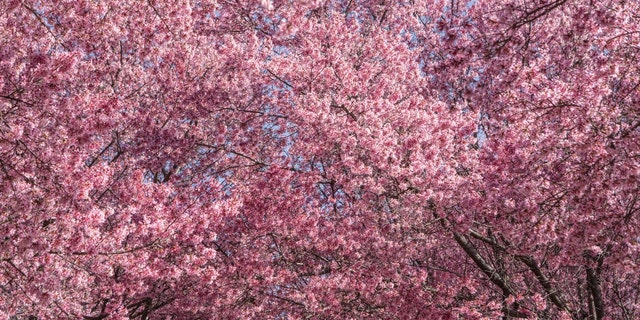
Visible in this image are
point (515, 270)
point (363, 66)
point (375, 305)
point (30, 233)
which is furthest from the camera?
point (363, 66)

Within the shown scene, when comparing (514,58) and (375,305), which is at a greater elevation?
(514,58)

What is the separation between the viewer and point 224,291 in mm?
9750

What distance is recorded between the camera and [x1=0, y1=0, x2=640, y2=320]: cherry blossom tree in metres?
6.59

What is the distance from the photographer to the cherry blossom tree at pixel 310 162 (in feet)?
21.6

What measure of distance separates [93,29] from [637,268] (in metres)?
9.37

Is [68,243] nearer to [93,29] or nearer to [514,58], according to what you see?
[93,29]

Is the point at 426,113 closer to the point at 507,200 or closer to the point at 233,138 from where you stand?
the point at 507,200

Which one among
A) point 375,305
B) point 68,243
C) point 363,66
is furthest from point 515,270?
point 68,243

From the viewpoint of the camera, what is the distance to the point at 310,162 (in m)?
12.4

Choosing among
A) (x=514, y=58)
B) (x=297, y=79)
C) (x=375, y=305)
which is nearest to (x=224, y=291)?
(x=375, y=305)

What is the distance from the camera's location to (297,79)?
450 inches

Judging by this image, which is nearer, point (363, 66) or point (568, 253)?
point (568, 253)

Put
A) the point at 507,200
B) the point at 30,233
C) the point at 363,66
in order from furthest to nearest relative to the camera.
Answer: the point at 363,66, the point at 507,200, the point at 30,233

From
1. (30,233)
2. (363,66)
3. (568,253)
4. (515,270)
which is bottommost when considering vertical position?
(30,233)
